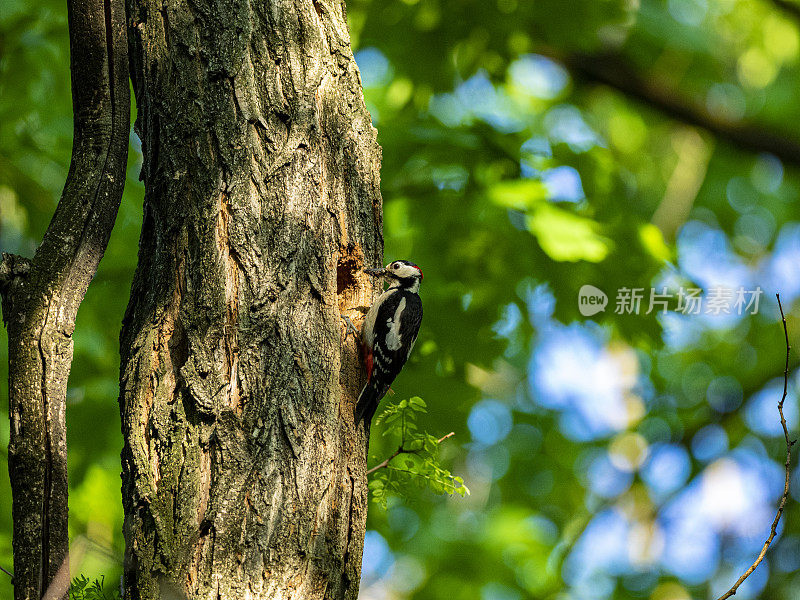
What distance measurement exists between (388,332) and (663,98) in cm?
442

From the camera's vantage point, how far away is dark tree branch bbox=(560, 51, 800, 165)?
239 inches

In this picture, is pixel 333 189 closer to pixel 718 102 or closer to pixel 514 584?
pixel 514 584

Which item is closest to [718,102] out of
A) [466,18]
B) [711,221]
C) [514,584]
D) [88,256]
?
[711,221]

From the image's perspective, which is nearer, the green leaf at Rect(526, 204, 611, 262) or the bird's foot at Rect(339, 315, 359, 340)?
the bird's foot at Rect(339, 315, 359, 340)

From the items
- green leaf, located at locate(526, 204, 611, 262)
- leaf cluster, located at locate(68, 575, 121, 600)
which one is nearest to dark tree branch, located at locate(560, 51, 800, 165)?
green leaf, located at locate(526, 204, 611, 262)

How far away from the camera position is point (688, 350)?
1007 centimetres

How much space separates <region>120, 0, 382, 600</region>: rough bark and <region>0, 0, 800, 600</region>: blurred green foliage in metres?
0.34

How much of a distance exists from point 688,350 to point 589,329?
584 centimetres

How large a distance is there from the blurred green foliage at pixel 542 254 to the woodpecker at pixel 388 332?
1.78 feet

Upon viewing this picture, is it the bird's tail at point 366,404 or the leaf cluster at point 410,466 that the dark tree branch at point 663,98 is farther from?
the bird's tail at point 366,404

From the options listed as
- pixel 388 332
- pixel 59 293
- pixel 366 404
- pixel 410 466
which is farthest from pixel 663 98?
pixel 59 293

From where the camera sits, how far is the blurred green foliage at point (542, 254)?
Answer: 15.0ft

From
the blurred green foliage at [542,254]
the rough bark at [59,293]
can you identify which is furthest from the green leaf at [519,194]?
the rough bark at [59,293]

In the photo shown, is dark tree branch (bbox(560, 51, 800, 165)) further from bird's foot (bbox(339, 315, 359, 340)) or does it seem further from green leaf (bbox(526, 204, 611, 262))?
bird's foot (bbox(339, 315, 359, 340))
